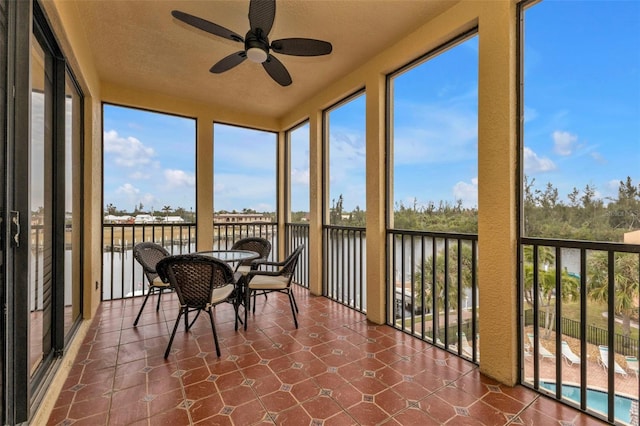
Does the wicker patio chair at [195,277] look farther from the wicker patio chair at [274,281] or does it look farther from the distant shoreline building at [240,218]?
the distant shoreline building at [240,218]

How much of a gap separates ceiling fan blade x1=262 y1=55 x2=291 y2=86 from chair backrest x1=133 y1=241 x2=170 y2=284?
2.17m

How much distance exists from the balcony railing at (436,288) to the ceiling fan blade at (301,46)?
1749mm

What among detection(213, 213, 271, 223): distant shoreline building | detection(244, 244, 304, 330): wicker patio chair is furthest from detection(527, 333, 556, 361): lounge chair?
detection(213, 213, 271, 223): distant shoreline building

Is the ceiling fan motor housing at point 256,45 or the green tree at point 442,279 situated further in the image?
the green tree at point 442,279

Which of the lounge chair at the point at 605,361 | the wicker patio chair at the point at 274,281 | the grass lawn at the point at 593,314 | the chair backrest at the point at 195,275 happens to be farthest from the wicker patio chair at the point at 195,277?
the lounge chair at the point at 605,361

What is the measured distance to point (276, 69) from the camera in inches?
Result: 102

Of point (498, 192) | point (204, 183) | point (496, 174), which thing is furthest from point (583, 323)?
point (204, 183)

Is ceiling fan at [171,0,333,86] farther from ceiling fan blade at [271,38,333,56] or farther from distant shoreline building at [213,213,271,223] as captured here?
distant shoreline building at [213,213,271,223]

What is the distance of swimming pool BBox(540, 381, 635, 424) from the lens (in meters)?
1.64

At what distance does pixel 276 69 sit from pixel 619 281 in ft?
8.97

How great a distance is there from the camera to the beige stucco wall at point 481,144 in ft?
6.65

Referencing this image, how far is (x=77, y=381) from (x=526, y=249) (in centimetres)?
314

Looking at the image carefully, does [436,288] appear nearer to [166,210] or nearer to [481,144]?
[481,144]

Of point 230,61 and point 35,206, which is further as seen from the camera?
point 230,61
